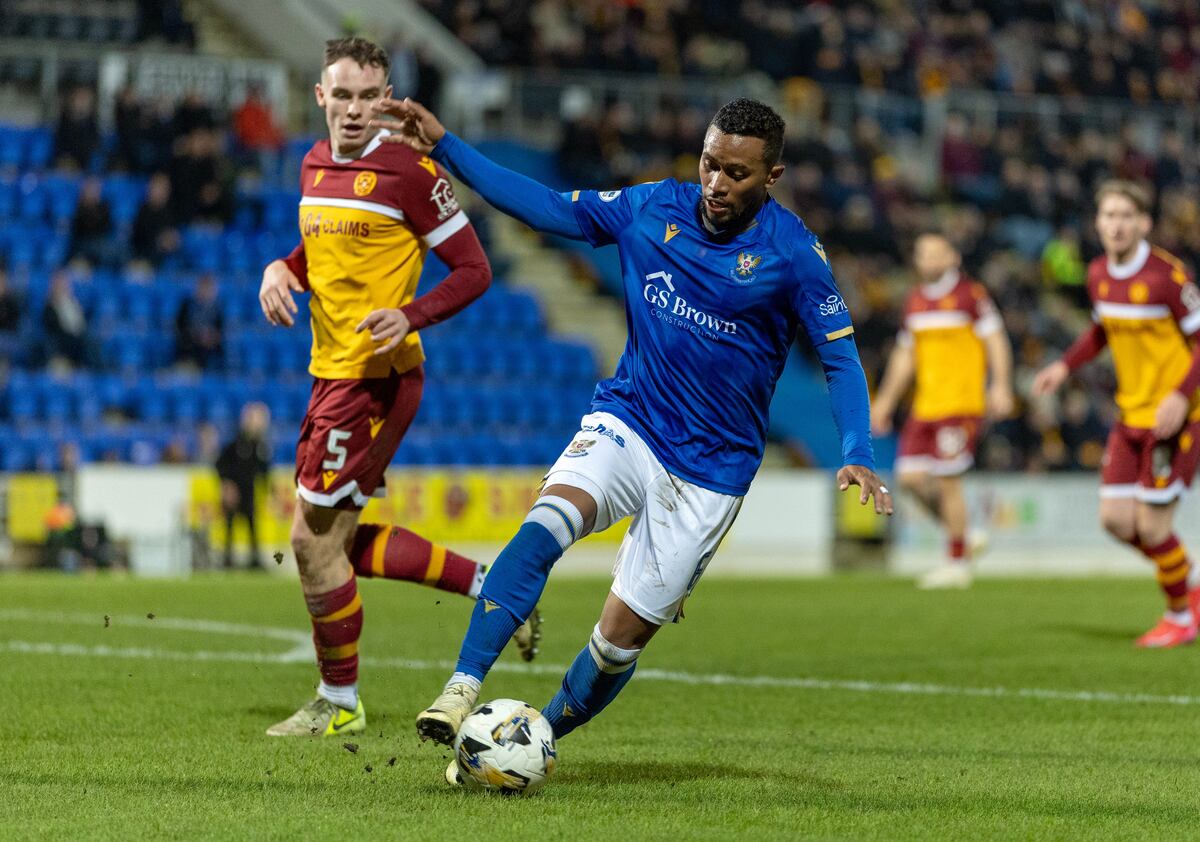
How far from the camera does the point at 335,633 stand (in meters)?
6.45

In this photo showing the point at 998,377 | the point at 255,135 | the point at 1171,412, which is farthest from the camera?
the point at 255,135

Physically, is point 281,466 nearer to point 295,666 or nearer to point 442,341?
point 442,341

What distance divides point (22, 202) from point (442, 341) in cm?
511

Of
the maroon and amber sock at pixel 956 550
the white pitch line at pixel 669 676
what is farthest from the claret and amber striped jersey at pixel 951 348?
the white pitch line at pixel 669 676

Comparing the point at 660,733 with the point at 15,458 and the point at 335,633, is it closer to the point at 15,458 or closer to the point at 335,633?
the point at 335,633

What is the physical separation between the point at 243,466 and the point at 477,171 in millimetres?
12420

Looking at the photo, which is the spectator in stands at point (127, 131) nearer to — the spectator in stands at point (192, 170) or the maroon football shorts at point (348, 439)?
the spectator in stands at point (192, 170)

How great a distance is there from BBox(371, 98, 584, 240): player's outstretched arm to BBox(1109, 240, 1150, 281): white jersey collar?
5.46 m

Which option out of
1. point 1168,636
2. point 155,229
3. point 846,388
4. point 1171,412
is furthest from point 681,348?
point 155,229

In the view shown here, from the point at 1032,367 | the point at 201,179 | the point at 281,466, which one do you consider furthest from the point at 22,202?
the point at 1032,367

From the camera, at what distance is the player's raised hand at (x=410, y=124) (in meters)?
5.17

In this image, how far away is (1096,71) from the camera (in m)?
30.9

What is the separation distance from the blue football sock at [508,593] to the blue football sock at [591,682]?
44cm

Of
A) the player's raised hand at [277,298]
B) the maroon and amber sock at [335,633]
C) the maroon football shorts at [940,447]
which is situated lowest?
the maroon football shorts at [940,447]
